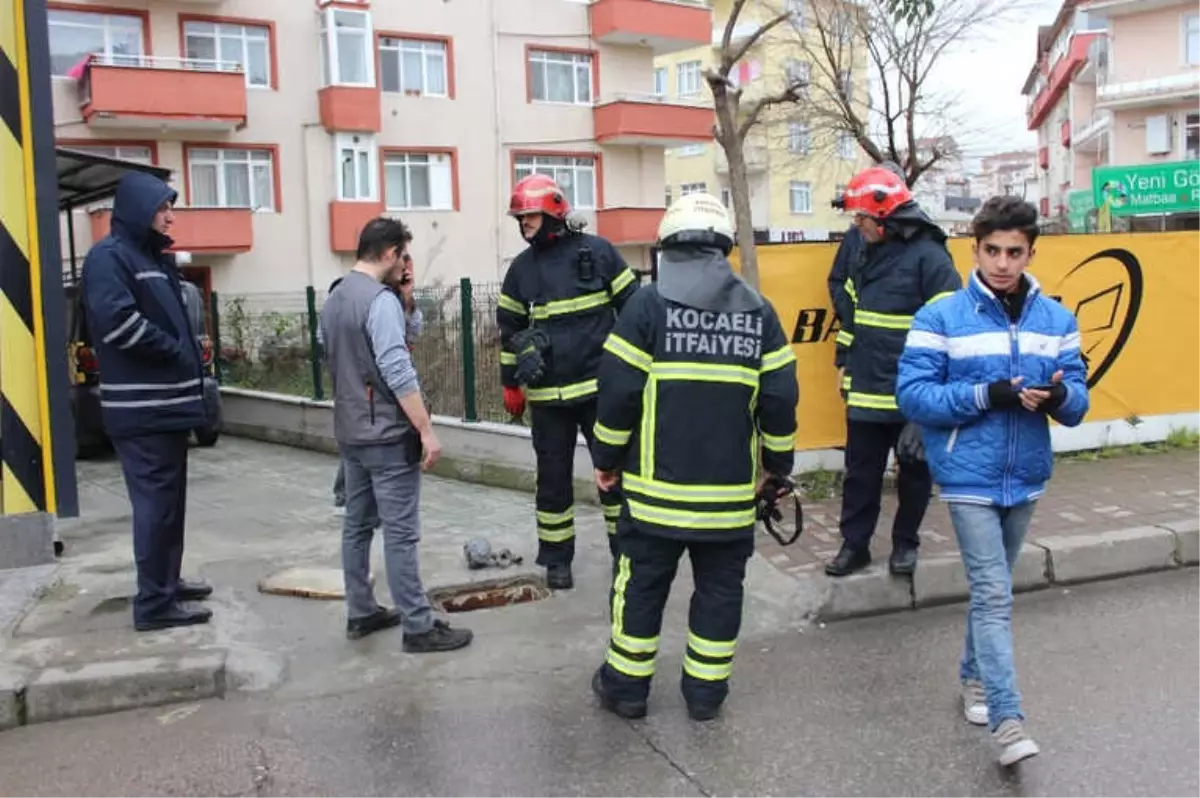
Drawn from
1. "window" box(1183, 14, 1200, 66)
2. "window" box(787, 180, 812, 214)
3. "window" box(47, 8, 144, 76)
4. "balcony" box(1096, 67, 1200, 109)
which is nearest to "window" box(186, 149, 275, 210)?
"window" box(47, 8, 144, 76)

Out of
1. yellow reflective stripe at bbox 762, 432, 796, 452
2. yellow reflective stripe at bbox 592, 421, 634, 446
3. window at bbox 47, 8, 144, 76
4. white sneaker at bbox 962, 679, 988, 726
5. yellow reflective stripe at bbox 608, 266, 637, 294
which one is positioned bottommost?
white sneaker at bbox 962, 679, 988, 726

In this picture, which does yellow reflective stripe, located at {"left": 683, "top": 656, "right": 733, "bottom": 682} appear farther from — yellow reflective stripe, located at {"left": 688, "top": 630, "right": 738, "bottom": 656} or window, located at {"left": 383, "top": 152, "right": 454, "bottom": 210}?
window, located at {"left": 383, "top": 152, "right": 454, "bottom": 210}

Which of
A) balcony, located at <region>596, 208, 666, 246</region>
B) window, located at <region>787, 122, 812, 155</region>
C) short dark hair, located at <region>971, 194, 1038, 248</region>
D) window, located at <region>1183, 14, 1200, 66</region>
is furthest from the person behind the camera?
window, located at <region>1183, 14, 1200, 66</region>

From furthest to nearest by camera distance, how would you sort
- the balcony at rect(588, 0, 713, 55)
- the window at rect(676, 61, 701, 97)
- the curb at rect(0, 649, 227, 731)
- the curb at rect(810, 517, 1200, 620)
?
the window at rect(676, 61, 701, 97) → the balcony at rect(588, 0, 713, 55) → the curb at rect(810, 517, 1200, 620) → the curb at rect(0, 649, 227, 731)

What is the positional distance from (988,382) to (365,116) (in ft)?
82.7

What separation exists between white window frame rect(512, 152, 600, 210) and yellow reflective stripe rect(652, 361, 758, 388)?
26.8 m

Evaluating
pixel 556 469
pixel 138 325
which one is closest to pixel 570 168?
pixel 556 469

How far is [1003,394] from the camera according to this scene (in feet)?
12.1

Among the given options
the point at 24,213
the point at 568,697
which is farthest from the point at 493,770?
the point at 24,213

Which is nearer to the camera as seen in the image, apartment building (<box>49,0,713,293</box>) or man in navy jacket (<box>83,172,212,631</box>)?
man in navy jacket (<box>83,172,212,631</box>)

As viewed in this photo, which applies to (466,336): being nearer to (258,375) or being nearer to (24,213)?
(24,213)

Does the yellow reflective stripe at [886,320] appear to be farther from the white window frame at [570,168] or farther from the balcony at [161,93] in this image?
the white window frame at [570,168]

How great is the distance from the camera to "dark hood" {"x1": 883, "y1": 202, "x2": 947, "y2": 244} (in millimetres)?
5363

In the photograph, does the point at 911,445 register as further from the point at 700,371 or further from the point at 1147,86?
the point at 1147,86
